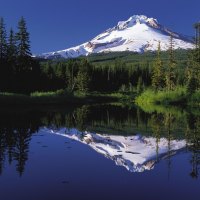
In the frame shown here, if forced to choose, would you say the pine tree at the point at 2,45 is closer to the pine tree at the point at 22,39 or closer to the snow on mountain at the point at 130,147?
the pine tree at the point at 22,39

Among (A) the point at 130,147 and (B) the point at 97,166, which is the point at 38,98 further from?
(B) the point at 97,166

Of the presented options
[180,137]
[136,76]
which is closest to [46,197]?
[180,137]

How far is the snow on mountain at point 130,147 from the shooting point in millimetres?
14102

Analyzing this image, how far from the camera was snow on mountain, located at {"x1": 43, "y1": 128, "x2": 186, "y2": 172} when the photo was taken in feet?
46.3

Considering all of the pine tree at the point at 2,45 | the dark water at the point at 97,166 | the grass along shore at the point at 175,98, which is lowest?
the dark water at the point at 97,166

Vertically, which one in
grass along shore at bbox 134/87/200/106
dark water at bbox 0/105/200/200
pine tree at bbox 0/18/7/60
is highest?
pine tree at bbox 0/18/7/60

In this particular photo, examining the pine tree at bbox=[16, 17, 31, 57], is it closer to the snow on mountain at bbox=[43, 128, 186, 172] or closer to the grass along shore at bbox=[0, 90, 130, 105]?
the grass along shore at bbox=[0, 90, 130, 105]

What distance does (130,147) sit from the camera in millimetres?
17984

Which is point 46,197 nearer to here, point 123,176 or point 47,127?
point 123,176

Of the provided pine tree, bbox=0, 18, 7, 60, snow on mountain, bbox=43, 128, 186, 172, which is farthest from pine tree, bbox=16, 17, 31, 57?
snow on mountain, bbox=43, 128, 186, 172

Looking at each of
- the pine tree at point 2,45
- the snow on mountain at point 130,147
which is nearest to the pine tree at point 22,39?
the pine tree at point 2,45

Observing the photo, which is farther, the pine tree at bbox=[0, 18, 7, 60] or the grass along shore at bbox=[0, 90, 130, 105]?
the pine tree at bbox=[0, 18, 7, 60]

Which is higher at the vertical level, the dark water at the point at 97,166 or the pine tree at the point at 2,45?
the pine tree at the point at 2,45

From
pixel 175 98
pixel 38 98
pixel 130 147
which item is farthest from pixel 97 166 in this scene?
pixel 175 98
